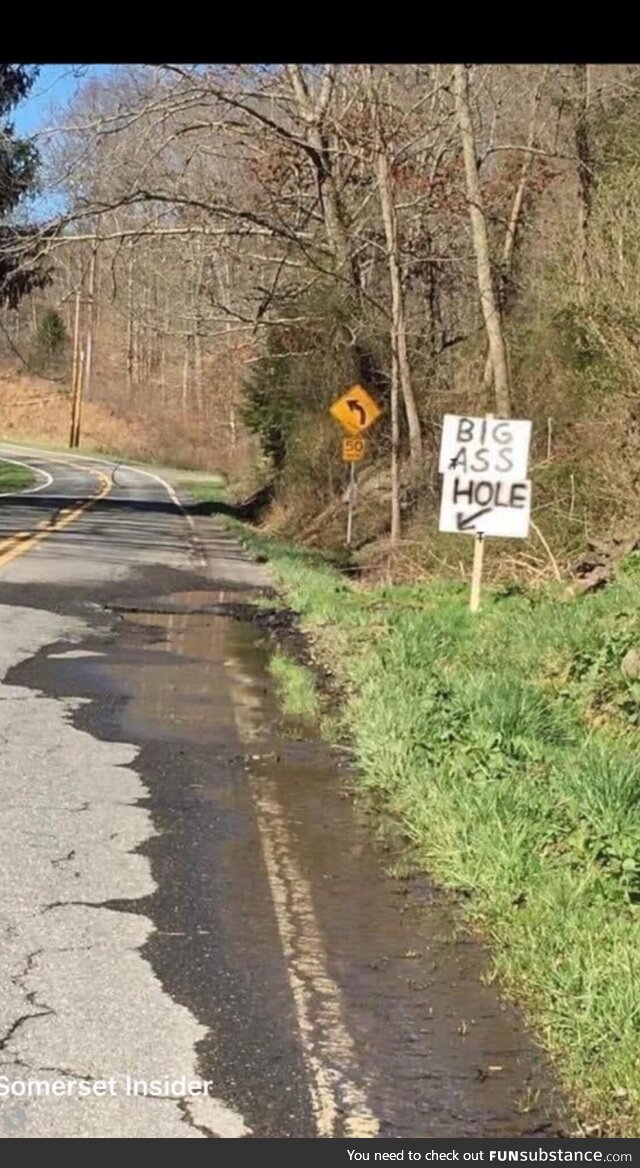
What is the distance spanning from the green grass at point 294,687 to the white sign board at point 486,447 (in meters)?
2.15

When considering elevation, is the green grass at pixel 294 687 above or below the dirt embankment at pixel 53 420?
above

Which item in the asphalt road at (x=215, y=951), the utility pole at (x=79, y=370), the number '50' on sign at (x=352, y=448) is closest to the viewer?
the asphalt road at (x=215, y=951)

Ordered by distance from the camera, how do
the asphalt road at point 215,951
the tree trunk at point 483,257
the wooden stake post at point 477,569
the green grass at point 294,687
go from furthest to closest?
the tree trunk at point 483,257 → the wooden stake post at point 477,569 → the green grass at point 294,687 → the asphalt road at point 215,951

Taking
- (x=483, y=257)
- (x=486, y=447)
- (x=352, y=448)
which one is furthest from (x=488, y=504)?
(x=352, y=448)

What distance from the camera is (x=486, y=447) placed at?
12359 mm

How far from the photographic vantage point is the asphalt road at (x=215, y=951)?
4000mm

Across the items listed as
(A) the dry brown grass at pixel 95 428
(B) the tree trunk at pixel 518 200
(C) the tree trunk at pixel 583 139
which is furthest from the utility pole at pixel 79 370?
(C) the tree trunk at pixel 583 139

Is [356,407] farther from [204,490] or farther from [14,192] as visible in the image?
[204,490]

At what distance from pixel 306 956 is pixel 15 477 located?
45.7 metres

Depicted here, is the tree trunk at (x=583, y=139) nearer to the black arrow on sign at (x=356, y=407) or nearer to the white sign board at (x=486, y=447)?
the black arrow on sign at (x=356, y=407)

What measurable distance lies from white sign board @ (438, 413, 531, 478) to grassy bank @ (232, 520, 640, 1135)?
136cm

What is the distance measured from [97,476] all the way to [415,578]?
119ft
